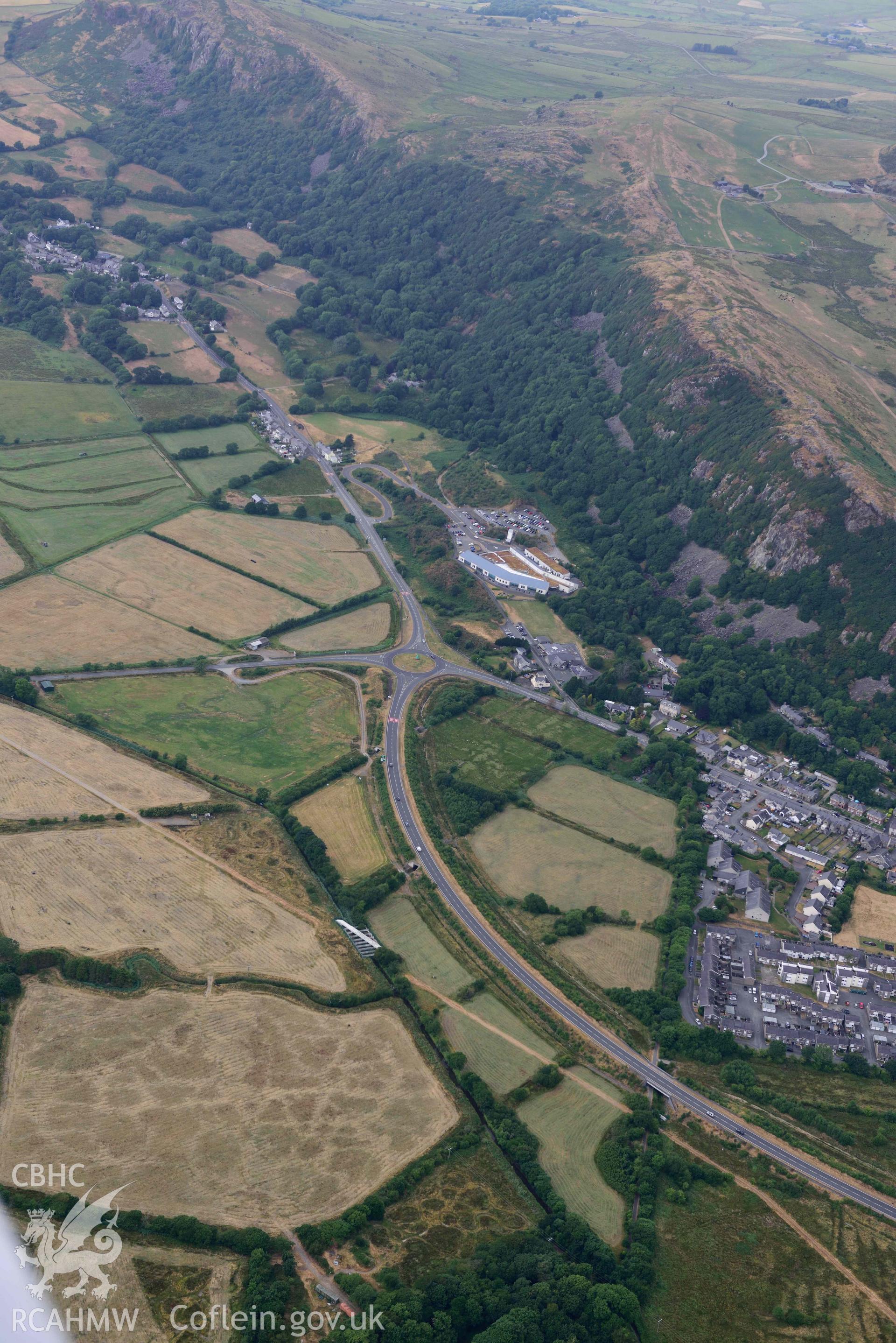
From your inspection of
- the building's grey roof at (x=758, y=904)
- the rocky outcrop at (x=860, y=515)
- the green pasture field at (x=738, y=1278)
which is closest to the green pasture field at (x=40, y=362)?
the rocky outcrop at (x=860, y=515)

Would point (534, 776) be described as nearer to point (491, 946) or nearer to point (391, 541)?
point (491, 946)

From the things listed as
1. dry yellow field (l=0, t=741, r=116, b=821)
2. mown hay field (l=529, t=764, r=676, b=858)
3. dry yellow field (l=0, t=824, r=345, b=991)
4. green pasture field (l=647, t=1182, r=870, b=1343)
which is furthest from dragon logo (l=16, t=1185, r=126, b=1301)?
mown hay field (l=529, t=764, r=676, b=858)

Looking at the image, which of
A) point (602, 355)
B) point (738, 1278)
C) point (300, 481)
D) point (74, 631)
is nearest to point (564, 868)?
point (738, 1278)

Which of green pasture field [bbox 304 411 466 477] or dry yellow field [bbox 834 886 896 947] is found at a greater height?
green pasture field [bbox 304 411 466 477]

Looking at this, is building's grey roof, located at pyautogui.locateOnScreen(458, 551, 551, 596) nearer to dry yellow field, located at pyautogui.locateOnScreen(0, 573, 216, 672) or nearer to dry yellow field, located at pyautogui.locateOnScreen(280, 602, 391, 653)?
dry yellow field, located at pyautogui.locateOnScreen(280, 602, 391, 653)

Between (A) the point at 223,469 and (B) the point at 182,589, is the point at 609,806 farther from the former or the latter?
(A) the point at 223,469

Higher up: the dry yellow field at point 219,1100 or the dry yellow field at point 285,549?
the dry yellow field at point 285,549

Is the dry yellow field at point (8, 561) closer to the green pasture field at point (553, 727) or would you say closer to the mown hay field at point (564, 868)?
the green pasture field at point (553, 727)
